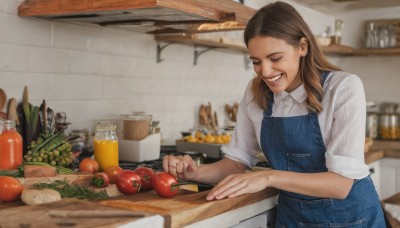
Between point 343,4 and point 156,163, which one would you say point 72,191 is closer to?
point 156,163

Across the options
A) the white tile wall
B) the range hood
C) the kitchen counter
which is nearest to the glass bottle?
the white tile wall

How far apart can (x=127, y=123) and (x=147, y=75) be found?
0.55 meters

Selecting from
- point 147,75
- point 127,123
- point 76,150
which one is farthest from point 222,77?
point 76,150

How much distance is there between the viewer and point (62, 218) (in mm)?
1587

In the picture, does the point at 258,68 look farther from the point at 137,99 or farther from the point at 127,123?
the point at 137,99

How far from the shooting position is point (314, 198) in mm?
2201

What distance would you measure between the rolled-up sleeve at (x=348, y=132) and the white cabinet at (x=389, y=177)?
254cm

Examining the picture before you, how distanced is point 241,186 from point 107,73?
1.40 metres

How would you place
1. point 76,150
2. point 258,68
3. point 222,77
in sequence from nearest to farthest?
point 258,68, point 76,150, point 222,77

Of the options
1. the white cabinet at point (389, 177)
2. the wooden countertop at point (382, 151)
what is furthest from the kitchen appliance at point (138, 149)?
the white cabinet at point (389, 177)

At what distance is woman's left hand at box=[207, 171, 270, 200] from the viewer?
1990 millimetres

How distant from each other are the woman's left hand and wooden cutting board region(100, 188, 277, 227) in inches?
1.2

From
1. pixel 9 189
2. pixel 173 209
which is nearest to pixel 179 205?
pixel 173 209

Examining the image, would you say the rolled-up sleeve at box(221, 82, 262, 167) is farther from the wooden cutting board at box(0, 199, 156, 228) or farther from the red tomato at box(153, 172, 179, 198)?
the wooden cutting board at box(0, 199, 156, 228)
